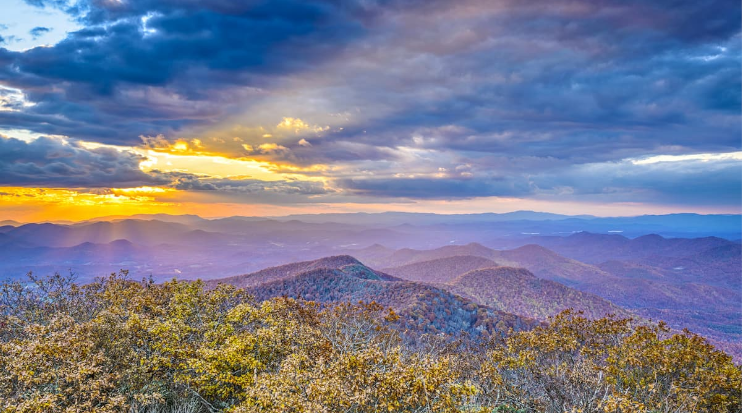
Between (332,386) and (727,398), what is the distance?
51.6 ft

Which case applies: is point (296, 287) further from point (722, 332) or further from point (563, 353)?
point (722, 332)

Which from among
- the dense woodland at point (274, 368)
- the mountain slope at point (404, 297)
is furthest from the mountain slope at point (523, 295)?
the dense woodland at point (274, 368)

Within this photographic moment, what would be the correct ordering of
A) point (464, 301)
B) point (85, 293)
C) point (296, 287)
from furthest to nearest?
point (296, 287), point (464, 301), point (85, 293)

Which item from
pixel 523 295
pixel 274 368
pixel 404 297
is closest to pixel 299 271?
pixel 404 297

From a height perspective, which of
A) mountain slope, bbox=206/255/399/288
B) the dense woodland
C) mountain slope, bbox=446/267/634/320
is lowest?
mountain slope, bbox=446/267/634/320

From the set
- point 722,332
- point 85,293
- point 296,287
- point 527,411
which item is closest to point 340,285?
point 296,287

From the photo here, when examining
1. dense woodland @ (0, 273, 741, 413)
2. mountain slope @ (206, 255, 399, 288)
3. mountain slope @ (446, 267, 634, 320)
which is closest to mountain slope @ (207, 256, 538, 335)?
mountain slope @ (206, 255, 399, 288)

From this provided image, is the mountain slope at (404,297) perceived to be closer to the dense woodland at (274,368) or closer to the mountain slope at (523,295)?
the dense woodland at (274,368)

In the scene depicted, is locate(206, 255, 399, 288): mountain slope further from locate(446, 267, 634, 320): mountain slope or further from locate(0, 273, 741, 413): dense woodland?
locate(0, 273, 741, 413): dense woodland

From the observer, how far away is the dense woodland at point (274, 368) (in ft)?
30.0

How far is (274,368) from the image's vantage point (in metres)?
12.9

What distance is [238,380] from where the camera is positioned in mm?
11344

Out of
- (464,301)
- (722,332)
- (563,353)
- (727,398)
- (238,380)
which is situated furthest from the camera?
(722,332)

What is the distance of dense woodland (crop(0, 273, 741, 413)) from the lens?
360 inches
